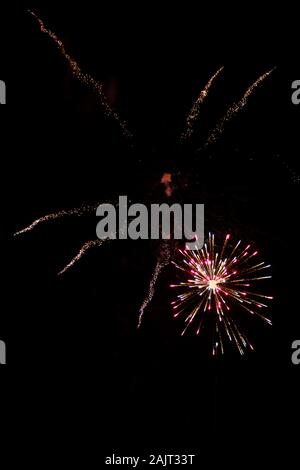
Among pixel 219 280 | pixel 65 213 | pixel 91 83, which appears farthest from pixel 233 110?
pixel 65 213

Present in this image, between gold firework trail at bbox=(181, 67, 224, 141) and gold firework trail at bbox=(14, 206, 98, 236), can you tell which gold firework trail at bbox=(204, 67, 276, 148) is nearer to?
gold firework trail at bbox=(181, 67, 224, 141)

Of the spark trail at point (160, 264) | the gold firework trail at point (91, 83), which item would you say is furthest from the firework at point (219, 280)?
the gold firework trail at point (91, 83)

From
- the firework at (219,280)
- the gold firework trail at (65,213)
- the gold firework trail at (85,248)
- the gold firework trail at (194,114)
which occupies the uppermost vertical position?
the gold firework trail at (194,114)

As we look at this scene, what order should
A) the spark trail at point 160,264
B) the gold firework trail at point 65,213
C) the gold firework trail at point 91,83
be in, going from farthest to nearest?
the spark trail at point 160,264 < the gold firework trail at point 65,213 < the gold firework trail at point 91,83

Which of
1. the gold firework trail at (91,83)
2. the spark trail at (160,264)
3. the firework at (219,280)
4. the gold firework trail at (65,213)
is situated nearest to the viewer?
the firework at (219,280)

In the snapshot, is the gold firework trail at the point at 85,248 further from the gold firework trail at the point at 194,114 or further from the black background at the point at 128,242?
the gold firework trail at the point at 194,114

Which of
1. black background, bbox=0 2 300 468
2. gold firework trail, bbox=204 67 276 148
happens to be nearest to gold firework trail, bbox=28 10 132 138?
black background, bbox=0 2 300 468
